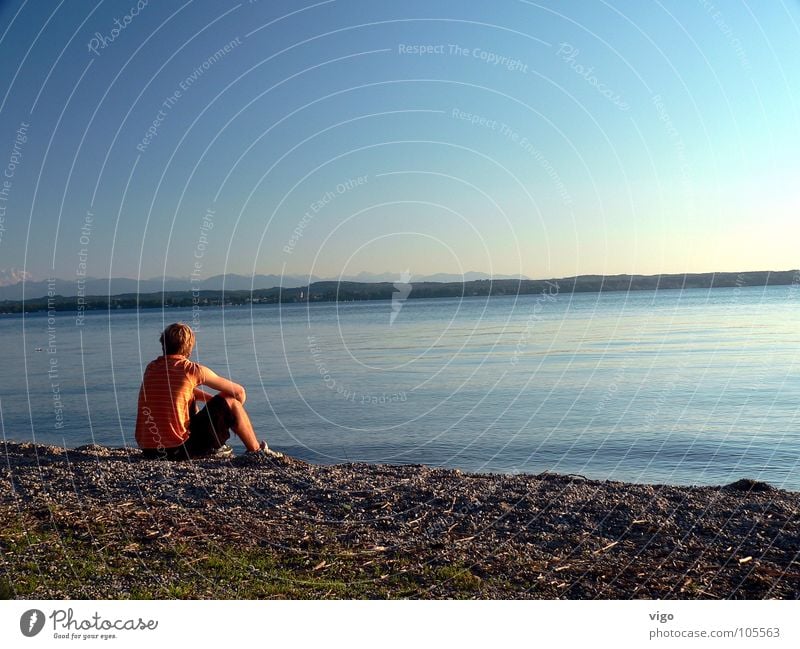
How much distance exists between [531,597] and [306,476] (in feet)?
13.3

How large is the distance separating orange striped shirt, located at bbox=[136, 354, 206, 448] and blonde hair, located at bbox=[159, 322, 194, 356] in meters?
0.09

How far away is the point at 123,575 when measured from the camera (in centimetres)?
583

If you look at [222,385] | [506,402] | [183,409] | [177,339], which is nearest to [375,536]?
[222,385]

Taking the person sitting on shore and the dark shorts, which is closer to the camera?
the person sitting on shore

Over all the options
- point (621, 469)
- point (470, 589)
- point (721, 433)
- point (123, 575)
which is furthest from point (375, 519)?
point (721, 433)

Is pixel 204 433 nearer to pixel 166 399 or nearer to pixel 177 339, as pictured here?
pixel 166 399

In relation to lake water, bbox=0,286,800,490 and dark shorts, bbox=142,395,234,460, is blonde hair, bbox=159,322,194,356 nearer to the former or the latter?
dark shorts, bbox=142,395,234,460

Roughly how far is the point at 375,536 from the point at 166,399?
13.3 feet

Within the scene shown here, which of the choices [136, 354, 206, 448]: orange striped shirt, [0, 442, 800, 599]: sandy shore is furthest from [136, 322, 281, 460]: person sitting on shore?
[0, 442, 800, 599]: sandy shore

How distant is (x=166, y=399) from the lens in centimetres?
986

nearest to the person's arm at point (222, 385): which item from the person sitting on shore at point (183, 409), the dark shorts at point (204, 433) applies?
the person sitting on shore at point (183, 409)

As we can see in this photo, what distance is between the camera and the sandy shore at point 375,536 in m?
5.84

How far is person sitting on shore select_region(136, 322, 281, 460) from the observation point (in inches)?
390
